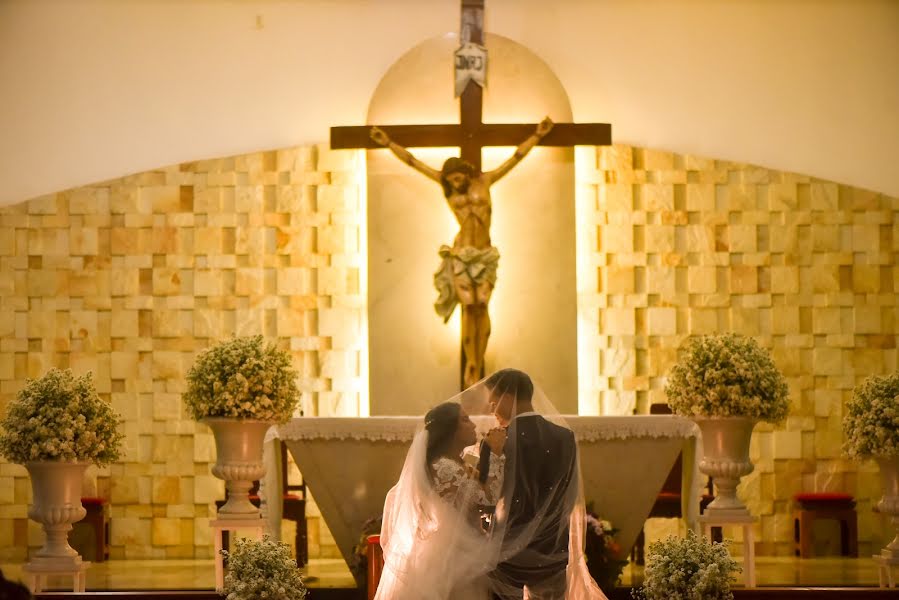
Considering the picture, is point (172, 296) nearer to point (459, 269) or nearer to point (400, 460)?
point (459, 269)

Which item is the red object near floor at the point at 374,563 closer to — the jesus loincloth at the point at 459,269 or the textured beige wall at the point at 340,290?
the jesus loincloth at the point at 459,269

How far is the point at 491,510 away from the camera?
19.4ft

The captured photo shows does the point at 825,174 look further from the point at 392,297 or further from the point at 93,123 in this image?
the point at 93,123

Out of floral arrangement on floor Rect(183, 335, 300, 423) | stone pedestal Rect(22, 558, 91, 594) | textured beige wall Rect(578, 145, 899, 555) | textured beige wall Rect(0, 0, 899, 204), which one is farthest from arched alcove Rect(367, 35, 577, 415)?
stone pedestal Rect(22, 558, 91, 594)

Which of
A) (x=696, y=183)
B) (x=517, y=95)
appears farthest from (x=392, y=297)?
(x=696, y=183)

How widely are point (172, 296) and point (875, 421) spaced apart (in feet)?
17.6

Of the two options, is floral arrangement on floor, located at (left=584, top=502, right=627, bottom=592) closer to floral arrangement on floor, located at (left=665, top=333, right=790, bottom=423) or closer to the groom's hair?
floral arrangement on floor, located at (left=665, top=333, right=790, bottom=423)

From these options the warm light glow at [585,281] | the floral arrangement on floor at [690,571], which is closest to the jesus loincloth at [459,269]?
the warm light glow at [585,281]

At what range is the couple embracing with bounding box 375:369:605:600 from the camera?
5781 millimetres

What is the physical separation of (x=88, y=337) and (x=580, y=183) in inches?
154

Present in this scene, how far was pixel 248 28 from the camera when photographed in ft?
35.2

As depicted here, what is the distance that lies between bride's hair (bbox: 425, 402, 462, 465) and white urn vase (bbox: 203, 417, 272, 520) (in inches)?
72.4

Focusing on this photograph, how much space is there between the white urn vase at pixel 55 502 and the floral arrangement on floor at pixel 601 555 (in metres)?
2.72

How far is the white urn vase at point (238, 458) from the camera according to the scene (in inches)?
298
